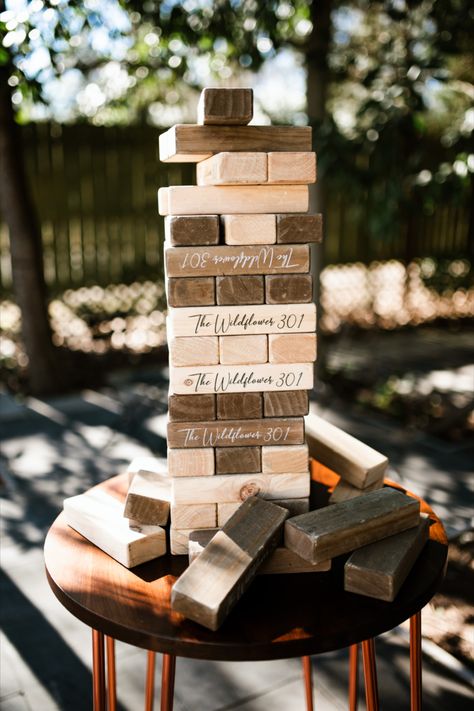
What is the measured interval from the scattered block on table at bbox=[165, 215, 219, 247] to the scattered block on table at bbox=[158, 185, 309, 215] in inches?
1.0

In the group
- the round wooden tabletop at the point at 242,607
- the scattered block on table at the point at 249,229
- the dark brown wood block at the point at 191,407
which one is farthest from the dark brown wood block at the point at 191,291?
the round wooden tabletop at the point at 242,607

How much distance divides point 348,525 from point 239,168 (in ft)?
2.58

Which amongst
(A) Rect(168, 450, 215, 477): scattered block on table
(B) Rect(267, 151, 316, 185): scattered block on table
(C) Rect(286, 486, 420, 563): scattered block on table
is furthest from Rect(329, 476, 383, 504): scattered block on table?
(B) Rect(267, 151, 316, 185): scattered block on table

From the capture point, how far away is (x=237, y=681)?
2518mm

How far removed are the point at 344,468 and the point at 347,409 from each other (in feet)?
12.9

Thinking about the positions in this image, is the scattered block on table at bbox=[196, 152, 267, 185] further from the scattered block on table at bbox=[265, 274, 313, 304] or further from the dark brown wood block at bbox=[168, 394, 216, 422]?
the dark brown wood block at bbox=[168, 394, 216, 422]

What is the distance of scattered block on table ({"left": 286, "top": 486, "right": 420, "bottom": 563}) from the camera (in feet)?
4.60

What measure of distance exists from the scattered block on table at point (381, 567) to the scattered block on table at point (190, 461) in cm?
36

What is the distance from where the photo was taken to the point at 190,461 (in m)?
1.49

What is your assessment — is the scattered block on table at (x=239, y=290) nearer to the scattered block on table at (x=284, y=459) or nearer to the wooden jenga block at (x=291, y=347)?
the wooden jenga block at (x=291, y=347)

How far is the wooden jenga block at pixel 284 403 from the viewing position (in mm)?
1523

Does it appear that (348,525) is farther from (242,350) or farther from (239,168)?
(239,168)

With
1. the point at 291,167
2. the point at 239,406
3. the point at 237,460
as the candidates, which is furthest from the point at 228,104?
the point at 237,460

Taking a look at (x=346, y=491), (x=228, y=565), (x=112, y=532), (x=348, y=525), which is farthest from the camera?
(x=346, y=491)
